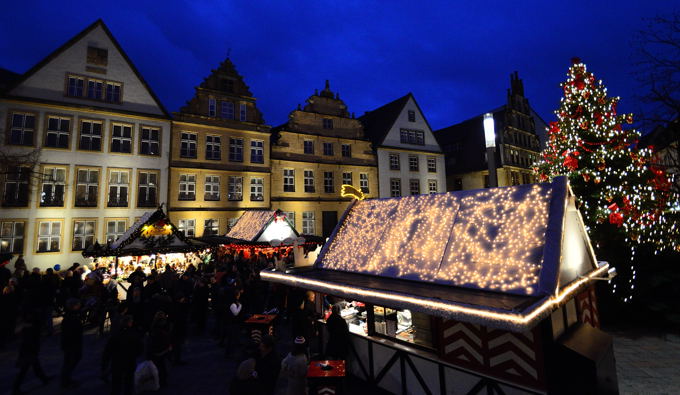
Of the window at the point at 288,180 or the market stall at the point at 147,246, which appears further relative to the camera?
the window at the point at 288,180

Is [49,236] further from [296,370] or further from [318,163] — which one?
[296,370]

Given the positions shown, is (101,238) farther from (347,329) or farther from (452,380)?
(452,380)

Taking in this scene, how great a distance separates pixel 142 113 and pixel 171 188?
5.27m

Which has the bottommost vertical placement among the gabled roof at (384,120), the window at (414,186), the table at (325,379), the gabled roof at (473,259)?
the table at (325,379)

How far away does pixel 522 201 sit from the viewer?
5562 mm

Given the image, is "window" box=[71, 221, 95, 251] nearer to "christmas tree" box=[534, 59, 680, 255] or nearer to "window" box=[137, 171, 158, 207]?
"window" box=[137, 171, 158, 207]

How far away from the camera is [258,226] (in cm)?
1669

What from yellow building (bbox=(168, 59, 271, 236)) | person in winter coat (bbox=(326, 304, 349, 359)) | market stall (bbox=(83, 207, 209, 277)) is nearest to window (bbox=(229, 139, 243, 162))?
yellow building (bbox=(168, 59, 271, 236))

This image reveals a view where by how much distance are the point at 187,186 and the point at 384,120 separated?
19.6 m

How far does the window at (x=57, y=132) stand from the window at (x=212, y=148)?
25.5ft

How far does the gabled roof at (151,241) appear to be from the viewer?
12.8 metres

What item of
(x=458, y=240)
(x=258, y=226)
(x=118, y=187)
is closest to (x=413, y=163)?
(x=258, y=226)

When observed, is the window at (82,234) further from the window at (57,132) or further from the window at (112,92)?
the window at (112,92)

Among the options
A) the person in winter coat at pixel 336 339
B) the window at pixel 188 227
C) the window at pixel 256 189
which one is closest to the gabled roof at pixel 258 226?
the window at pixel 188 227
